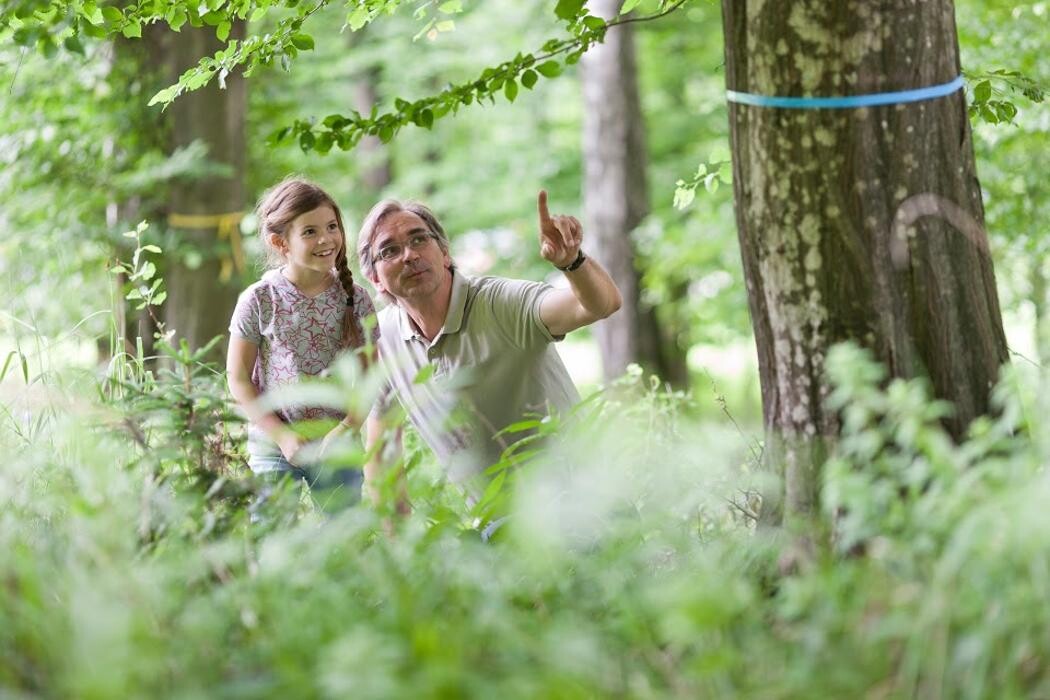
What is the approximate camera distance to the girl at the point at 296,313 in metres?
4.52

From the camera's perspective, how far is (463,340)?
13.4ft

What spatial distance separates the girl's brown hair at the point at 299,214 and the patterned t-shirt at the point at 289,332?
3 cm

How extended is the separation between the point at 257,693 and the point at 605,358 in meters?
Result: 10.8

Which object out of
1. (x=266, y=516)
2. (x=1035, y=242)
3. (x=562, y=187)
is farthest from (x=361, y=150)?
(x=266, y=516)

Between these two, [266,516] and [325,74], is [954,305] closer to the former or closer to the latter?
[266,516]

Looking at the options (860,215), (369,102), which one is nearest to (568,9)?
(860,215)

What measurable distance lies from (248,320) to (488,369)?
3.56 ft

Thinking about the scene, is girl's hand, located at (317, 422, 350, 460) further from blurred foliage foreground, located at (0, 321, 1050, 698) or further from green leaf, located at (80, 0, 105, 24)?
green leaf, located at (80, 0, 105, 24)

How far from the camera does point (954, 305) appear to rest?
2.72 meters

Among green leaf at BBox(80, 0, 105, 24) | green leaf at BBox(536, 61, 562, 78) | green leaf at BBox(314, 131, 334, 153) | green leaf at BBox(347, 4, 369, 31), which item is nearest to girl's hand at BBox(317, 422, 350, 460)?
green leaf at BBox(314, 131, 334, 153)

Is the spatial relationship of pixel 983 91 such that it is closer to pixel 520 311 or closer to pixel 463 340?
pixel 520 311

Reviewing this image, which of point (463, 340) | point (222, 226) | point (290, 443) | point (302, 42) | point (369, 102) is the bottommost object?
point (290, 443)

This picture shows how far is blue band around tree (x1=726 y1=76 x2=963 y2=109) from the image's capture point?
266cm

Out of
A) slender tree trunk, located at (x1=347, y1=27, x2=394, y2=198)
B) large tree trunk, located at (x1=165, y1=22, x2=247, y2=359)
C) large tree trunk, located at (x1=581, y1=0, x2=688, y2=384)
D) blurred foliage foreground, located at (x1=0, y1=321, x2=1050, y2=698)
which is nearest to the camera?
blurred foliage foreground, located at (x1=0, y1=321, x2=1050, y2=698)
